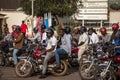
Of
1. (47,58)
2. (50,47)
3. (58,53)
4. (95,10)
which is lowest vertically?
(95,10)

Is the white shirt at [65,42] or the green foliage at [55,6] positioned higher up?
the white shirt at [65,42]

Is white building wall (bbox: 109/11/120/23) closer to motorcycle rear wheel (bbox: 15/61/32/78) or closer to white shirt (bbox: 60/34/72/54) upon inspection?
white shirt (bbox: 60/34/72/54)

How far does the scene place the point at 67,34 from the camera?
15961 millimetres

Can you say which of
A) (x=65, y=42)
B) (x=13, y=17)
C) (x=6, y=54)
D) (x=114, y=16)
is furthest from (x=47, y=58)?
(x=114, y=16)

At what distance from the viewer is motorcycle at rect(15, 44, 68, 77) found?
13820mm

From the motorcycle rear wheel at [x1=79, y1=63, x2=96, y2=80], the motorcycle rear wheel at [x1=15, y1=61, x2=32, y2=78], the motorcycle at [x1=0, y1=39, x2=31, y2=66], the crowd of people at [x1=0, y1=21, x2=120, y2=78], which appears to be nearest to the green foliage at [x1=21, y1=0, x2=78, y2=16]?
the crowd of people at [x1=0, y1=21, x2=120, y2=78]

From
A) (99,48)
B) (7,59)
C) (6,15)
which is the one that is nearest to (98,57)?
(99,48)

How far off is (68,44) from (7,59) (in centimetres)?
292

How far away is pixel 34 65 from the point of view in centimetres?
1398

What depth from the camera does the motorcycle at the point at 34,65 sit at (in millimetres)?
13820

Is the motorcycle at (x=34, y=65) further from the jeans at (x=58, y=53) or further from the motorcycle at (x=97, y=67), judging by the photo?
the motorcycle at (x=97, y=67)

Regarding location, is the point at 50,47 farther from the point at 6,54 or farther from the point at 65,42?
the point at 6,54

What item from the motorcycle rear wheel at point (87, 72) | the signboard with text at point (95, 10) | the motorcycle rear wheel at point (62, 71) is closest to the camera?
the motorcycle rear wheel at point (87, 72)

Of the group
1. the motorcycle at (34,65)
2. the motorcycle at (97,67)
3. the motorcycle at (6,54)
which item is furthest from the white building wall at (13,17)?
the motorcycle at (97,67)
